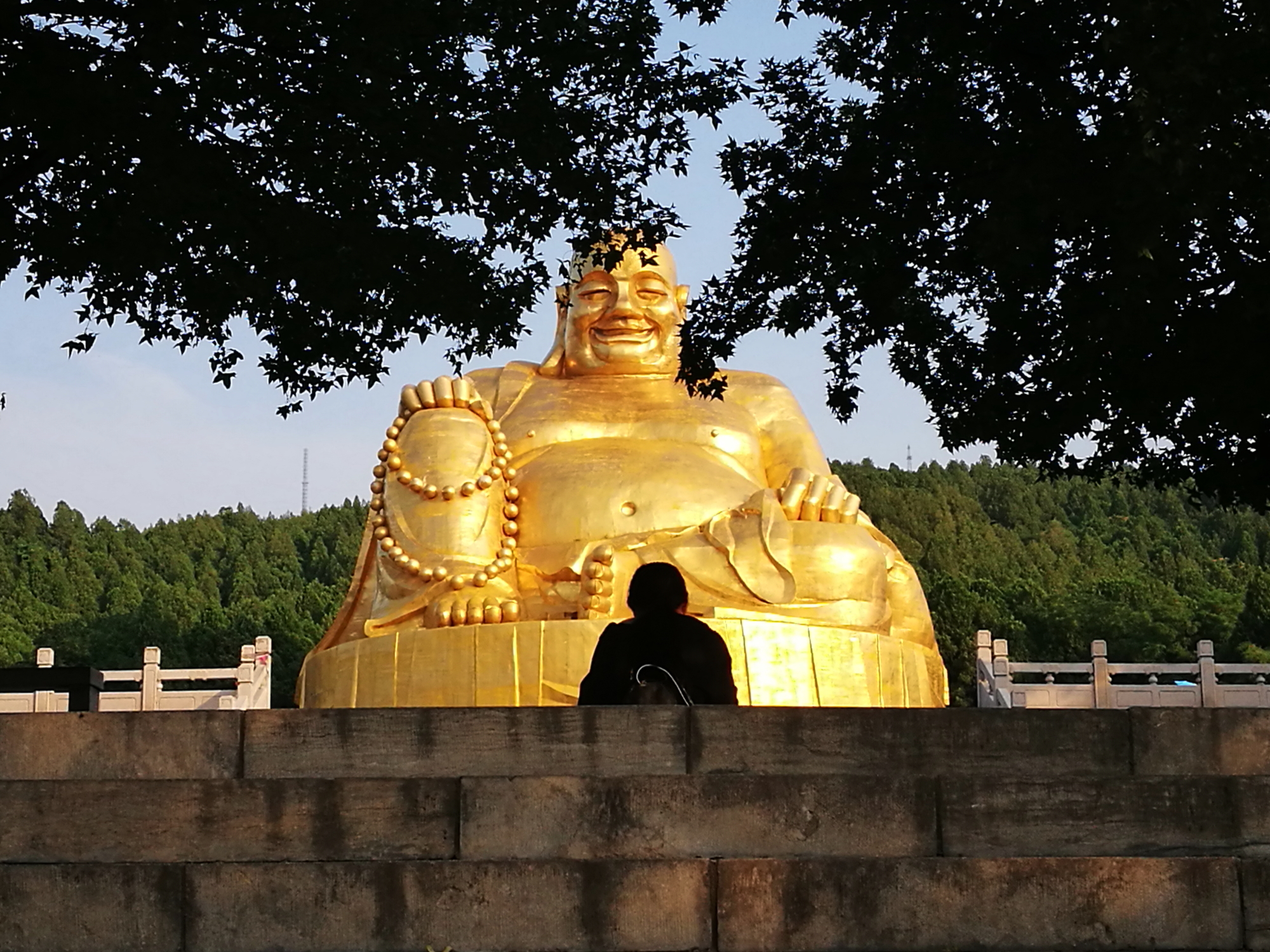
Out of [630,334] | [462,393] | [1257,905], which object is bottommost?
[1257,905]

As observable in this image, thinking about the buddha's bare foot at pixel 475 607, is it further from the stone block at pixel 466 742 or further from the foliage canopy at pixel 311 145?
the stone block at pixel 466 742

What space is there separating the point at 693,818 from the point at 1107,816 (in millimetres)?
1114

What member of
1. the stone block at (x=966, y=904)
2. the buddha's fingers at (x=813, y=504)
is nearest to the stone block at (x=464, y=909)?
the stone block at (x=966, y=904)

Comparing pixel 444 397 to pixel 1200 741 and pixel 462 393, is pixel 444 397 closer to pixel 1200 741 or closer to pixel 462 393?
pixel 462 393

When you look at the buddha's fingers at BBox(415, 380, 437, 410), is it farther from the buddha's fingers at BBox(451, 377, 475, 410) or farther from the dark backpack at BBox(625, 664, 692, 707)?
the dark backpack at BBox(625, 664, 692, 707)

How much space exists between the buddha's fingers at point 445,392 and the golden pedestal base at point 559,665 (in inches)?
53.1

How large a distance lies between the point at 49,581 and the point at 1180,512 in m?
27.5

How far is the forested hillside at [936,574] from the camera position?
34.3 meters

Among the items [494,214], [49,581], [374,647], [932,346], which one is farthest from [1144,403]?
[49,581]

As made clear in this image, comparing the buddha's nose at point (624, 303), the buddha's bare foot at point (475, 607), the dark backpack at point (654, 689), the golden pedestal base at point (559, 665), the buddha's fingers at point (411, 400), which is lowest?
the dark backpack at point (654, 689)

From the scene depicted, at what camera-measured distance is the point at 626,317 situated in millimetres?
12008

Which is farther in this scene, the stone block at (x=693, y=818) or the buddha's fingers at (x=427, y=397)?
the buddha's fingers at (x=427, y=397)

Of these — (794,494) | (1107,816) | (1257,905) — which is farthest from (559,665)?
(1257,905)

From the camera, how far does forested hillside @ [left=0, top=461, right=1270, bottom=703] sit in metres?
34.3
